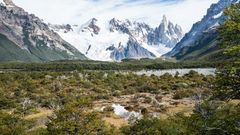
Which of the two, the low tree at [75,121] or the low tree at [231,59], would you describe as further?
the low tree at [75,121]

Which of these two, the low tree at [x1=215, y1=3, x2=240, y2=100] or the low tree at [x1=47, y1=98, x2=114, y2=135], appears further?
the low tree at [x1=47, y1=98, x2=114, y2=135]

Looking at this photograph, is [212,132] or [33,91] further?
[33,91]

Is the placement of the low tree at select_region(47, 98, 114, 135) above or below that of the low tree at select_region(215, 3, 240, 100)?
below

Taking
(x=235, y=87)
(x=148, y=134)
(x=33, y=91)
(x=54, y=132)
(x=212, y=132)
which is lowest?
(x=33, y=91)

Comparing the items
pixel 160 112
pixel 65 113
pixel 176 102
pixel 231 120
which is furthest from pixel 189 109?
pixel 231 120

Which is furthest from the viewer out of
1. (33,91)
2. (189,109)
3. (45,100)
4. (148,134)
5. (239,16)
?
(33,91)

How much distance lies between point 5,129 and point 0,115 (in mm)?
5665

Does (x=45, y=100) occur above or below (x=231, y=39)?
below

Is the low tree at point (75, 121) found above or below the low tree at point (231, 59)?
below

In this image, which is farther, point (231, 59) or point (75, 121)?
point (75, 121)

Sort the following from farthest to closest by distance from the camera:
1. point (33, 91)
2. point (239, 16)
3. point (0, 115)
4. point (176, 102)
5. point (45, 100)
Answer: point (33, 91)
point (45, 100)
point (176, 102)
point (0, 115)
point (239, 16)

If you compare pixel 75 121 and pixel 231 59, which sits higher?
pixel 231 59

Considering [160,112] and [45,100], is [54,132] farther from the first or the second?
[45,100]

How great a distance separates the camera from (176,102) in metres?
103
